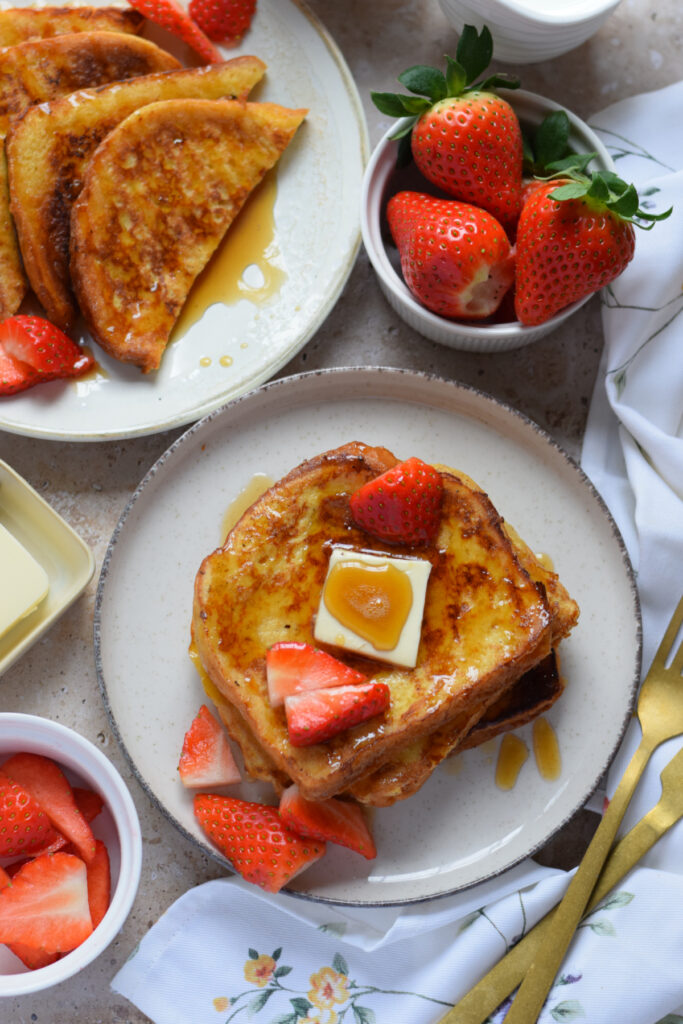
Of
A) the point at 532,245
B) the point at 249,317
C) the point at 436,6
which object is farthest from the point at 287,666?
the point at 436,6

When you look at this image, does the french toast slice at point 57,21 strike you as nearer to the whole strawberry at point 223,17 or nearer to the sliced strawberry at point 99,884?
the whole strawberry at point 223,17

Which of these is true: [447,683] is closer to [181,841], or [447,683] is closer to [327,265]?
[181,841]

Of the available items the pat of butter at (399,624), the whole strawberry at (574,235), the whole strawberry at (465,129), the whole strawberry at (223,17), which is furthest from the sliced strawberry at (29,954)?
the whole strawberry at (223,17)

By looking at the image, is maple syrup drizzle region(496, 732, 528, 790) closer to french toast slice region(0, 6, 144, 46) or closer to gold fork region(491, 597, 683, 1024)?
gold fork region(491, 597, 683, 1024)

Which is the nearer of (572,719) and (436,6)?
(572,719)

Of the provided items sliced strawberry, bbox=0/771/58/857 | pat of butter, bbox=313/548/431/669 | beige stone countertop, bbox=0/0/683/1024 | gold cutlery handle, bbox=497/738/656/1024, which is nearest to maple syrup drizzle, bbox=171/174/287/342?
beige stone countertop, bbox=0/0/683/1024

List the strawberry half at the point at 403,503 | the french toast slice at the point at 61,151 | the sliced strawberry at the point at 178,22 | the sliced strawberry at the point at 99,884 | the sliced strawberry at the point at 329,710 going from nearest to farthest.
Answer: the sliced strawberry at the point at 329,710
the strawberry half at the point at 403,503
the sliced strawberry at the point at 99,884
the french toast slice at the point at 61,151
the sliced strawberry at the point at 178,22
